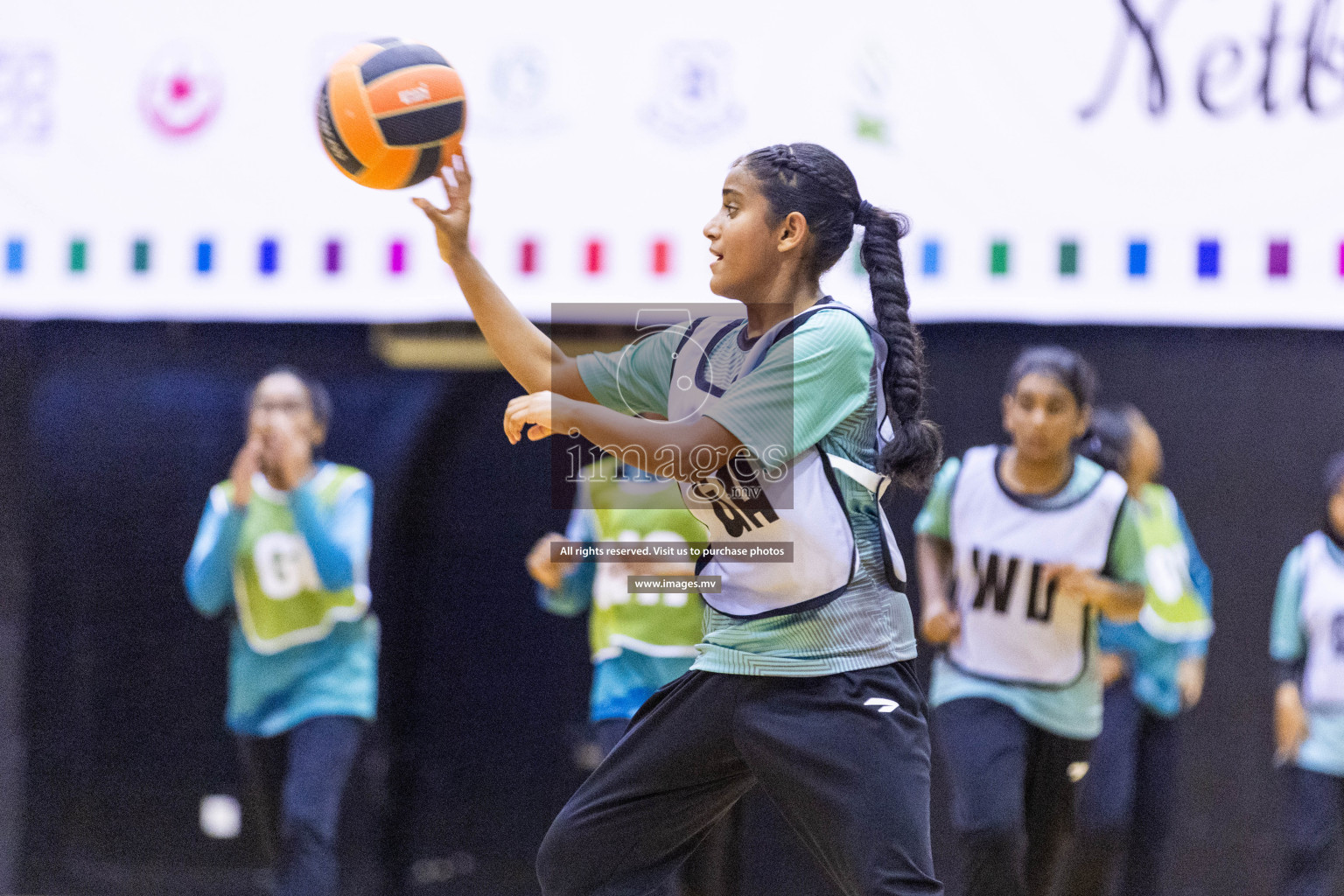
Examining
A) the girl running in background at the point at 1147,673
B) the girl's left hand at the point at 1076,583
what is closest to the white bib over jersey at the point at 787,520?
the girl's left hand at the point at 1076,583

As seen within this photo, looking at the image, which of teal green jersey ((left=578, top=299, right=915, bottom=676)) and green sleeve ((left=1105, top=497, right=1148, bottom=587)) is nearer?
teal green jersey ((left=578, top=299, right=915, bottom=676))

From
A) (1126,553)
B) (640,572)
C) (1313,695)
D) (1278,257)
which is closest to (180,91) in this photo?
(640,572)

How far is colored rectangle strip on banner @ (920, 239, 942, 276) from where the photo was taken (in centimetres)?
457

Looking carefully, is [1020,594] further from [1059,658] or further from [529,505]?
[529,505]

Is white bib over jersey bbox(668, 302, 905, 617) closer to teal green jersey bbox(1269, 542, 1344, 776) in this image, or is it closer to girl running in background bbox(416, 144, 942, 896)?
girl running in background bbox(416, 144, 942, 896)

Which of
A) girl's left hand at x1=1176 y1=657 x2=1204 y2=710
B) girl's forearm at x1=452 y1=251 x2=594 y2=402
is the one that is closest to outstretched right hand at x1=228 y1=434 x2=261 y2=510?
girl's forearm at x1=452 y1=251 x2=594 y2=402

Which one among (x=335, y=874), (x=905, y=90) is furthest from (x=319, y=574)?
(x=905, y=90)

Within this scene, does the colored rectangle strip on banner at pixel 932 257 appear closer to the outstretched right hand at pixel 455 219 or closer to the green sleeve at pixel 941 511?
the green sleeve at pixel 941 511

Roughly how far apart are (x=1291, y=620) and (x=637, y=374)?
2935 mm

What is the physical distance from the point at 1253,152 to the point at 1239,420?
949 mm

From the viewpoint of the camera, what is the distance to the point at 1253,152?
453 cm

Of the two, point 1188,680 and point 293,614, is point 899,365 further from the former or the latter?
point 293,614

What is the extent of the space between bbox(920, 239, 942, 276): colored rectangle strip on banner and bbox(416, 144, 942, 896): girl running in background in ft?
6.43

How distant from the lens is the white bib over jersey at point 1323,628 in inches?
176
